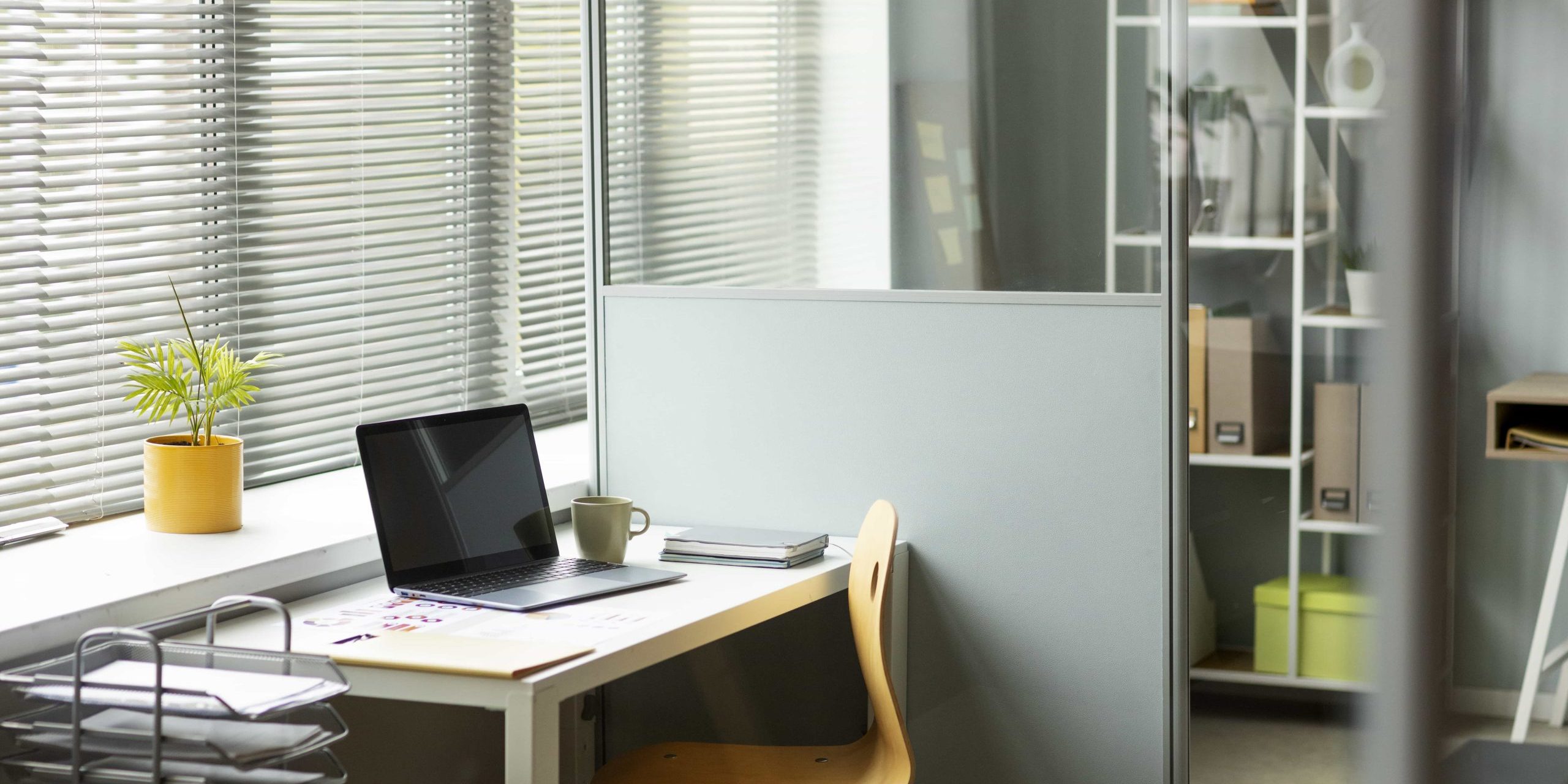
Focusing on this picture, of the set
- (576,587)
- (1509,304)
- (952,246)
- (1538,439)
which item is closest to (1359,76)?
(1509,304)

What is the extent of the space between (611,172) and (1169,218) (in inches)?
38.2

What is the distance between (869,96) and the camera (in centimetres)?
227

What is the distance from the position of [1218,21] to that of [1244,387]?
20.9 inches

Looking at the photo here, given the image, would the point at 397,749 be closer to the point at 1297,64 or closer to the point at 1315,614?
the point at 1315,614

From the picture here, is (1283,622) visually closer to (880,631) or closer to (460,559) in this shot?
(880,631)

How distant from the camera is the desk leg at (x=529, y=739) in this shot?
147cm

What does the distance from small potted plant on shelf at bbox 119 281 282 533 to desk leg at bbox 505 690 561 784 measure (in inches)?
27.2

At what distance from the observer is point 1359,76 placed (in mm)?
271

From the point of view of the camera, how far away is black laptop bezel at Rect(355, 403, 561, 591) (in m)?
1.89

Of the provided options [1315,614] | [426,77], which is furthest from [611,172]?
[1315,614]

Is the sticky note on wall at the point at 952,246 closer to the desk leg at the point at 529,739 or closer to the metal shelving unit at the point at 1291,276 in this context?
the metal shelving unit at the point at 1291,276

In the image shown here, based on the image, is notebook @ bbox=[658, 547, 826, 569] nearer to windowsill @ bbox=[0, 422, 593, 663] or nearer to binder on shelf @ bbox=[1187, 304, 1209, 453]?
windowsill @ bbox=[0, 422, 593, 663]

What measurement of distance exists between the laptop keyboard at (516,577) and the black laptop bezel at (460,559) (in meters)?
0.01

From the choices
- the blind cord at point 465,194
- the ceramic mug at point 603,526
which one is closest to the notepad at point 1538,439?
the ceramic mug at point 603,526
